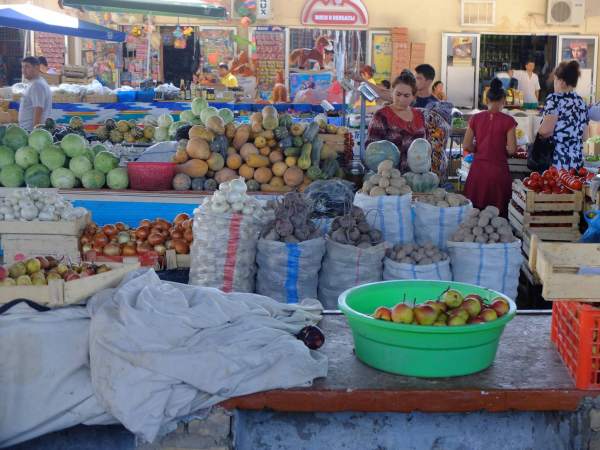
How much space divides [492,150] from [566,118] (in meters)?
0.84

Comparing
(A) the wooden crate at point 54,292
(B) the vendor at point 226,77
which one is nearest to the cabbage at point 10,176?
(A) the wooden crate at point 54,292

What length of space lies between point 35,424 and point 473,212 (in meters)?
3.07

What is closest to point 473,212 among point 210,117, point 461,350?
point 461,350

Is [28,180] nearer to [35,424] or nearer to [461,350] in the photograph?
[35,424]

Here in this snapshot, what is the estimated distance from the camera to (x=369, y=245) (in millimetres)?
4648

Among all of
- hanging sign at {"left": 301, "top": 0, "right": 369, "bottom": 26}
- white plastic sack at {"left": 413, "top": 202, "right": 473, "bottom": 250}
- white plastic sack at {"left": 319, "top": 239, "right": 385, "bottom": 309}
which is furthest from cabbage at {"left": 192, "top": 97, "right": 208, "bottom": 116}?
hanging sign at {"left": 301, "top": 0, "right": 369, "bottom": 26}

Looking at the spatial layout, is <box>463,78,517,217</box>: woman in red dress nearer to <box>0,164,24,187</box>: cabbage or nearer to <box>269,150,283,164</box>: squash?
<box>269,150,283,164</box>: squash

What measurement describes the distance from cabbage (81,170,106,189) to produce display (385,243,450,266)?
2.92 metres

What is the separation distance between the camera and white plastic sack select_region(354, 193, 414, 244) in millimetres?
4996

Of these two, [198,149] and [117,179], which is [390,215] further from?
[117,179]

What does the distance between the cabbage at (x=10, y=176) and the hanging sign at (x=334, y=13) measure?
387 inches

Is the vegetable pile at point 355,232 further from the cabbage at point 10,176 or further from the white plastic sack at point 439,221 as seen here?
the cabbage at point 10,176

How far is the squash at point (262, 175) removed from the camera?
21.2ft

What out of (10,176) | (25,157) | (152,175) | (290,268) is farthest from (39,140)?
(290,268)
